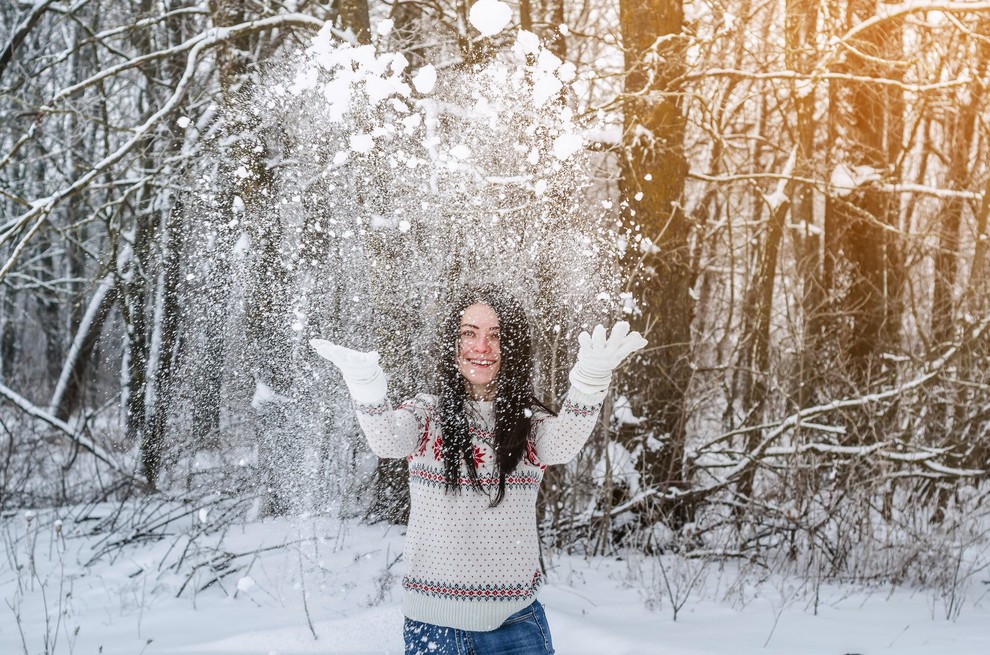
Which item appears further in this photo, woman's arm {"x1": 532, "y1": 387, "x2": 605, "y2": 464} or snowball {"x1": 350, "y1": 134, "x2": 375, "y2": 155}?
snowball {"x1": 350, "y1": 134, "x2": 375, "y2": 155}

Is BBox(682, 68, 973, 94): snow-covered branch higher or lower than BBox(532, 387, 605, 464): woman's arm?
higher

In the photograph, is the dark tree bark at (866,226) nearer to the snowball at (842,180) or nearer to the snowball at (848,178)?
the snowball at (848,178)

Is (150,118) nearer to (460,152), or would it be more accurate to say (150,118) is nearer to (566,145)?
(460,152)

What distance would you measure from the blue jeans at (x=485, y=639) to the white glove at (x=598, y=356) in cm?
66

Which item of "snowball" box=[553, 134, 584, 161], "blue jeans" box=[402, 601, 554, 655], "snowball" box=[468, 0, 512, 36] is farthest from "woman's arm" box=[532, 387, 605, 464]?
"snowball" box=[468, 0, 512, 36]

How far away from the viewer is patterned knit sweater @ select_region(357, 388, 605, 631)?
2.33m

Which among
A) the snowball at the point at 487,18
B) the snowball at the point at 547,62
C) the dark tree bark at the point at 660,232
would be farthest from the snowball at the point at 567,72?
the snowball at the point at 487,18

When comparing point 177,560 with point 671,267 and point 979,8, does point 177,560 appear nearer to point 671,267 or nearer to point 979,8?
point 671,267

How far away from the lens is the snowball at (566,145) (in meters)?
5.52

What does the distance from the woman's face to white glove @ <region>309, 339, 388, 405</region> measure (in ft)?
1.03

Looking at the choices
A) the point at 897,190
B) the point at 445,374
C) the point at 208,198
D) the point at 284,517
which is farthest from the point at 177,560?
the point at 897,190

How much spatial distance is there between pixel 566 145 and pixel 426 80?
1.11 meters

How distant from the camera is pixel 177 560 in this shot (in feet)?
17.6

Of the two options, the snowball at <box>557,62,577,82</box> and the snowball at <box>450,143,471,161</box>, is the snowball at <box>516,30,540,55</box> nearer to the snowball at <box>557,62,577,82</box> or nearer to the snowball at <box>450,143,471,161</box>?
the snowball at <box>557,62,577,82</box>
